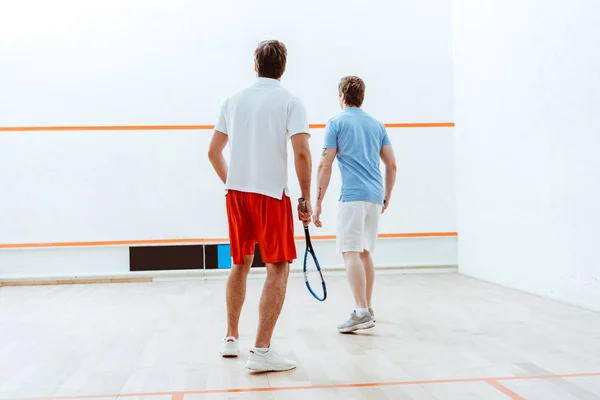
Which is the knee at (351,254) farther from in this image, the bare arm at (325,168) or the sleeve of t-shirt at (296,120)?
the sleeve of t-shirt at (296,120)

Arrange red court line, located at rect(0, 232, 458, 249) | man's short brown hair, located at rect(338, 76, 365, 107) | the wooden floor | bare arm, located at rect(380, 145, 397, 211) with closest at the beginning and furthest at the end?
1. the wooden floor
2. man's short brown hair, located at rect(338, 76, 365, 107)
3. bare arm, located at rect(380, 145, 397, 211)
4. red court line, located at rect(0, 232, 458, 249)

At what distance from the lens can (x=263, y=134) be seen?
238cm

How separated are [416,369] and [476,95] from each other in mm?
2952

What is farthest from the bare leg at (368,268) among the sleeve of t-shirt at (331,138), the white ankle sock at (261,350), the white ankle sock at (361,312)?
the white ankle sock at (261,350)

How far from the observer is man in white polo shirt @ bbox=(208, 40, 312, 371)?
2346 mm

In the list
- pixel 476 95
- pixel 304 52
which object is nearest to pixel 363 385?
pixel 476 95

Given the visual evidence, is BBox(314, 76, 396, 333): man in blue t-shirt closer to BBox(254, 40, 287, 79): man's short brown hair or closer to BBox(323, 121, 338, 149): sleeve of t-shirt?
BBox(323, 121, 338, 149): sleeve of t-shirt

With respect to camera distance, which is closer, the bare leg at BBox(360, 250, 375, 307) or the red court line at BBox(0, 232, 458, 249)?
the bare leg at BBox(360, 250, 375, 307)

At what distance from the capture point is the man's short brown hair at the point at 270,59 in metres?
2.41

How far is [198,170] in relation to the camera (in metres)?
5.18

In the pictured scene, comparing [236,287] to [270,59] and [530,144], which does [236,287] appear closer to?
[270,59]

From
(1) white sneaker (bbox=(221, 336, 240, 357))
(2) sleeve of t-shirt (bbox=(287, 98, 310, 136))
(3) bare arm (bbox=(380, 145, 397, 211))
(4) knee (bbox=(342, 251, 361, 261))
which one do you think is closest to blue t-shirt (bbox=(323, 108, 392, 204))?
(3) bare arm (bbox=(380, 145, 397, 211))

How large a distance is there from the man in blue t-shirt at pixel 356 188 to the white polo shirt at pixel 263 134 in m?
0.71

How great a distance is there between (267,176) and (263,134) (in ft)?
0.47
